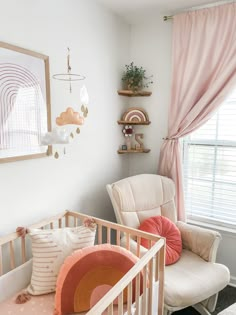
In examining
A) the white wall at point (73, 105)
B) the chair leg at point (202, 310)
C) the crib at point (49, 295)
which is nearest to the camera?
the crib at point (49, 295)

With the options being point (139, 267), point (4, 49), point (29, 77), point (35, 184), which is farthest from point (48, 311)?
point (4, 49)

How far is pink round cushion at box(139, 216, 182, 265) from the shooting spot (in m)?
2.06

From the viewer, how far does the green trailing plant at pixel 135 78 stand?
2569 mm

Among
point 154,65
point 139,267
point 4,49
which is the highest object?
point 154,65

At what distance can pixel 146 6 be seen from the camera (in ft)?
7.59

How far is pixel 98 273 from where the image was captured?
145cm

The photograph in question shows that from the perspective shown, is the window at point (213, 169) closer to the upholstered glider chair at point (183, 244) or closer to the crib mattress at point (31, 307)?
the upholstered glider chair at point (183, 244)

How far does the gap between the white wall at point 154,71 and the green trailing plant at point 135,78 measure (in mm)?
61

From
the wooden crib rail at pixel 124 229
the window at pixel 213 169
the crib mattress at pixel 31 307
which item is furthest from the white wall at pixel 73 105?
the window at pixel 213 169

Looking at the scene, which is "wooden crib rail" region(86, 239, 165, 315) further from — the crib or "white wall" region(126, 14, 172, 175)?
"white wall" region(126, 14, 172, 175)

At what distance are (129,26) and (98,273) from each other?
7.86 feet

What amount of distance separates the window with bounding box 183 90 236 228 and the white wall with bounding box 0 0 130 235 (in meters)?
0.75

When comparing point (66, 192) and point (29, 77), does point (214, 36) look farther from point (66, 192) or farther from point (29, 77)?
point (66, 192)

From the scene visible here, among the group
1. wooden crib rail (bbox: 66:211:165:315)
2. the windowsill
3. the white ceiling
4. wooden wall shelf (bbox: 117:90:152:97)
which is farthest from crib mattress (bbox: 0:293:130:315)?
the white ceiling
